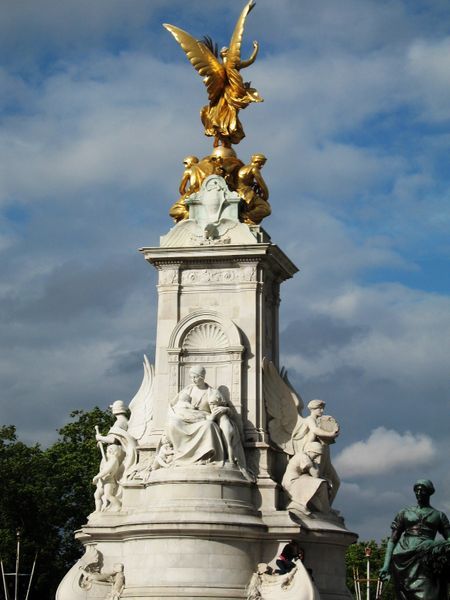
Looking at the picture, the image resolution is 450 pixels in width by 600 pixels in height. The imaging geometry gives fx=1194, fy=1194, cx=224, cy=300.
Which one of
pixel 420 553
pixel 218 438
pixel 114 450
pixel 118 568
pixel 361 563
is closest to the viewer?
pixel 420 553

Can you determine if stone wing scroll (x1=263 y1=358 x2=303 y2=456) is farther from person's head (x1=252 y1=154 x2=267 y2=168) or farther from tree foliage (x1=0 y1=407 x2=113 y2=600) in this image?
tree foliage (x1=0 y1=407 x2=113 y2=600)

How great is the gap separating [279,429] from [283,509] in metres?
2.00

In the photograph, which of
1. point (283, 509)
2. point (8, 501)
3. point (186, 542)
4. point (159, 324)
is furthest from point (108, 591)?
point (8, 501)

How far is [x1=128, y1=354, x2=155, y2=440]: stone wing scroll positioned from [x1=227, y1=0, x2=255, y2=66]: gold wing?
7.72 m

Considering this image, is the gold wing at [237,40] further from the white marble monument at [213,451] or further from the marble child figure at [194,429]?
the marble child figure at [194,429]

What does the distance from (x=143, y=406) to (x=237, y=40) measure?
9.40m

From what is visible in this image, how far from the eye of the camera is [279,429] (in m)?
27.2

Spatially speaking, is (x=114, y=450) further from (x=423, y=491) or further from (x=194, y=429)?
(x=423, y=491)

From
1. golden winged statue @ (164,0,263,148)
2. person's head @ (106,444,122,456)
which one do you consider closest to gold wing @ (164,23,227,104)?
golden winged statue @ (164,0,263,148)

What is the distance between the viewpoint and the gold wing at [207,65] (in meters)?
29.7

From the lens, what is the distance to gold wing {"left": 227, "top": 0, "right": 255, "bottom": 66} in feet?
97.3

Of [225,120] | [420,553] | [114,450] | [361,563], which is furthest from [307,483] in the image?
[361,563]

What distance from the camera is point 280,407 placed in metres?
27.4

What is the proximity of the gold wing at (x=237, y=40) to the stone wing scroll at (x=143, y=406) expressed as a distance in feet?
25.3
